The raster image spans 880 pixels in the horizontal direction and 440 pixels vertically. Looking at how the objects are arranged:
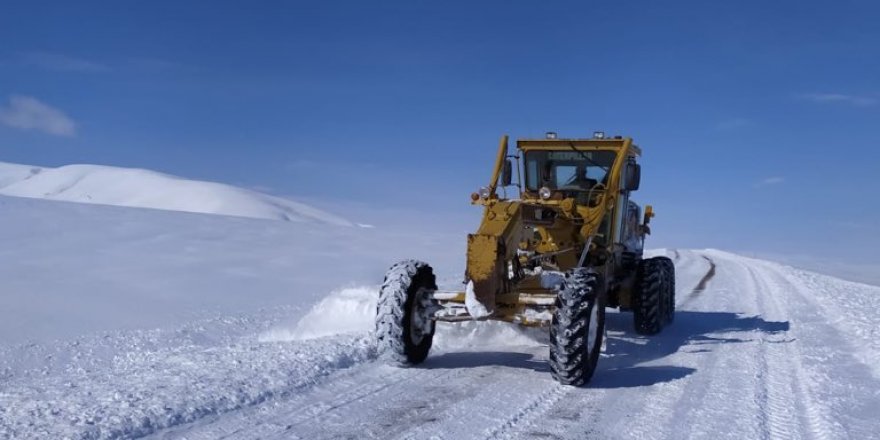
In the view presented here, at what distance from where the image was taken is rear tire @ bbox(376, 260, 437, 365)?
607 centimetres

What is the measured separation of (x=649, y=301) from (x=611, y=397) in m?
3.64

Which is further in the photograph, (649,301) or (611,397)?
(649,301)

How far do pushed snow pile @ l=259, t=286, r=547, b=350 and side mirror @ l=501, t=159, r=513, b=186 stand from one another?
1.78m

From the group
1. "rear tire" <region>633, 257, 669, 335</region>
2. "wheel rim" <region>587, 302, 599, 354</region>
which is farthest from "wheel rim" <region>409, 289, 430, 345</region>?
"rear tire" <region>633, 257, 669, 335</region>

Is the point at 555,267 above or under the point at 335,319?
above

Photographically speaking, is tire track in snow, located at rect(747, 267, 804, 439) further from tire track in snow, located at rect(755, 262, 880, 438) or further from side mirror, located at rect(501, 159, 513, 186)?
side mirror, located at rect(501, 159, 513, 186)

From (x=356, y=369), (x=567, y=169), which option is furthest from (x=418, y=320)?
(x=567, y=169)

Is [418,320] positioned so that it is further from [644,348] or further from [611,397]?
[644,348]

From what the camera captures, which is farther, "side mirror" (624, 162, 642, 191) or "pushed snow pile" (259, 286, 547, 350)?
"side mirror" (624, 162, 642, 191)

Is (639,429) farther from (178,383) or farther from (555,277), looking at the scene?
(178,383)

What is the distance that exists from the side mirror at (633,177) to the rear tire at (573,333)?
10.0 feet

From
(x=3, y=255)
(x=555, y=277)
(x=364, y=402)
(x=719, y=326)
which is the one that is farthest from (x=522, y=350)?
(x=3, y=255)

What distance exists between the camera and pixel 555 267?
8.05 m

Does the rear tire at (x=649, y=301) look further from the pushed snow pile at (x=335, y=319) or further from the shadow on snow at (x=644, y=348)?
the pushed snow pile at (x=335, y=319)
